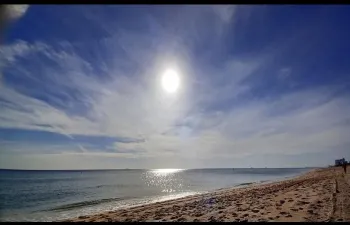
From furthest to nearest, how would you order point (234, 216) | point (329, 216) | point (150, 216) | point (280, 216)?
point (150, 216)
point (234, 216)
point (280, 216)
point (329, 216)

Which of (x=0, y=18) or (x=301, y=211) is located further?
(x=301, y=211)

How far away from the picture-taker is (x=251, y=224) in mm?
3340

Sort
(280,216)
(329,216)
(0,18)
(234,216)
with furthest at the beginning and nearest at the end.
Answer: (234,216) → (280,216) → (329,216) → (0,18)

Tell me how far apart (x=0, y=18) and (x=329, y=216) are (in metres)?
7.01
